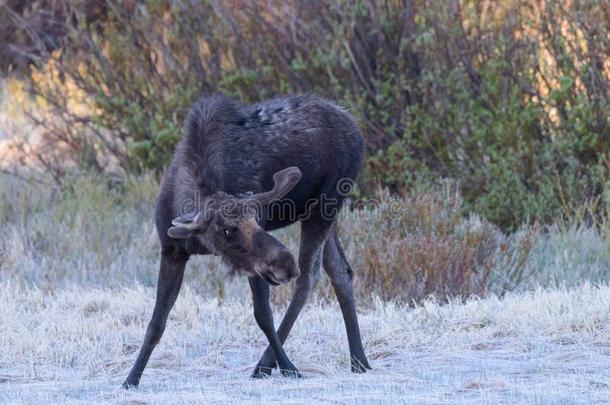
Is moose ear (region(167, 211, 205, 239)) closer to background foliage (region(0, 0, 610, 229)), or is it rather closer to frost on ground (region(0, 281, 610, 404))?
frost on ground (region(0, 281, 610, 404))

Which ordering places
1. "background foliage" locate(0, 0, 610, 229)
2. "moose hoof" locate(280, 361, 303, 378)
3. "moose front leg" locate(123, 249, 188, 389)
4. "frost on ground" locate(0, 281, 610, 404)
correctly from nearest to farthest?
"frost on ground" locate(0, 281, 610, 404), "moose front leg" locate(123, 249, 188, 389), "moose hoof" locate(280, 361, 303, 378), "background foliage" locate(0, 0, 610, 229)

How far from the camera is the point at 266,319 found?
20.6 ft

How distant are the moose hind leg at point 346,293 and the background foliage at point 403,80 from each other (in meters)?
3.88

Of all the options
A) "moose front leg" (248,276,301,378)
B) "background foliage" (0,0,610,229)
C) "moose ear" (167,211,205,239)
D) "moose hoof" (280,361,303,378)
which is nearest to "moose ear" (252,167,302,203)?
"moose ear" (167,211,205,239)

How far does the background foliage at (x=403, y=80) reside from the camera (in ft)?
35.1

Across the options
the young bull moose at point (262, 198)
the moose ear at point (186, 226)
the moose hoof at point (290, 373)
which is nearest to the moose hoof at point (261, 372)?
the young bull moose at point (262, 198)

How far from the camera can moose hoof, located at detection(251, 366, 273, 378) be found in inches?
254

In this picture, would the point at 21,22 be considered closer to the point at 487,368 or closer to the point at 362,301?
the point at 362,301

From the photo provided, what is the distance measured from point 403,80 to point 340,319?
4.03 meters

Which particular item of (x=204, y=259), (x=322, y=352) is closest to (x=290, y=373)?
(x=322, y=352)

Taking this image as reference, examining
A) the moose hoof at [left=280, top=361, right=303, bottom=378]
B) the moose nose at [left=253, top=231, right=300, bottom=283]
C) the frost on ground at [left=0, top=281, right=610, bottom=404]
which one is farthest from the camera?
the moose hoof at [left=280, top=361, right=303, bottom=378]

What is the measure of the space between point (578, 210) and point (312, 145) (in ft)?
14.0

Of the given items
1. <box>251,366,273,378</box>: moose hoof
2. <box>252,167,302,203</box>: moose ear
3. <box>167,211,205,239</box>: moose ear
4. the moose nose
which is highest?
<box>252,167,302,203</box>: moose ear

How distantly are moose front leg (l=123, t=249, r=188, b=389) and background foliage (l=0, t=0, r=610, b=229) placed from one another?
508cm
